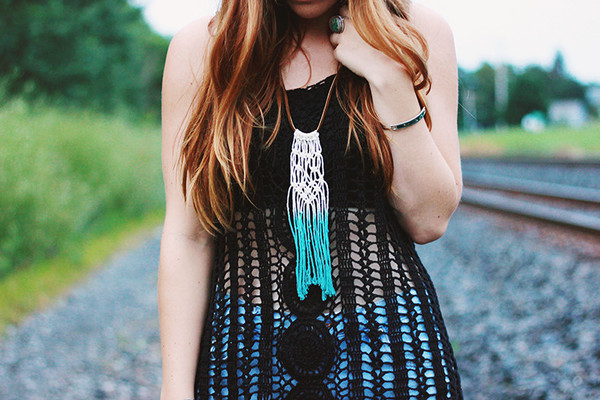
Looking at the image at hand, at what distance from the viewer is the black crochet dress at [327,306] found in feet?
3.93

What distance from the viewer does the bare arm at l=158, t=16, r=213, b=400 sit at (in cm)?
130

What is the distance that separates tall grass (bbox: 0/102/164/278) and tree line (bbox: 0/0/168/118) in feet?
8.48

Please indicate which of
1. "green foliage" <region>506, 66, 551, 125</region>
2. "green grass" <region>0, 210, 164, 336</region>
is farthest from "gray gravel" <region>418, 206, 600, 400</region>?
"green foliage" <region>506, 66, 551, 125</region>

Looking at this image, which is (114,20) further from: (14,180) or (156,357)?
(156,357)

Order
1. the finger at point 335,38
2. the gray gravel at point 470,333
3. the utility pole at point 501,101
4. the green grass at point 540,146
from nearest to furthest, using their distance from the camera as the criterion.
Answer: the finger at point 335,38 < the gray gravel at point 470,333 < the green grass at point 540,146 < the utility pole at point 501,101

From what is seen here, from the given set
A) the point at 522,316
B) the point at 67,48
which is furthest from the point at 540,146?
the point at 522,316

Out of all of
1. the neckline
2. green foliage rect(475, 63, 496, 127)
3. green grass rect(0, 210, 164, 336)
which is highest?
green foliage rect(475, 63, 496, 127)

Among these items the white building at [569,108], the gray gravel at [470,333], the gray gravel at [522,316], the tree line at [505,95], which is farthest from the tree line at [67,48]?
the white building at [569,108]

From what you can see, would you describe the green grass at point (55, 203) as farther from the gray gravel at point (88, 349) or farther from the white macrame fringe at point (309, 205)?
the white macrame fringe at point (309, 205)

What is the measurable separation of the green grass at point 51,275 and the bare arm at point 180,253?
4.68 metres

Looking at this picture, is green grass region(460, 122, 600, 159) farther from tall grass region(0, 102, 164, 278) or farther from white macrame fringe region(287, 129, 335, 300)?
white macrame fringe region(287, 129, 335, 300)

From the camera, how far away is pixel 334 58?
1360mm

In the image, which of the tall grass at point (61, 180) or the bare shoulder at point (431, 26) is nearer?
the bare shoulder at point (431, 26)

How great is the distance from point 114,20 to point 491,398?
763 inches
